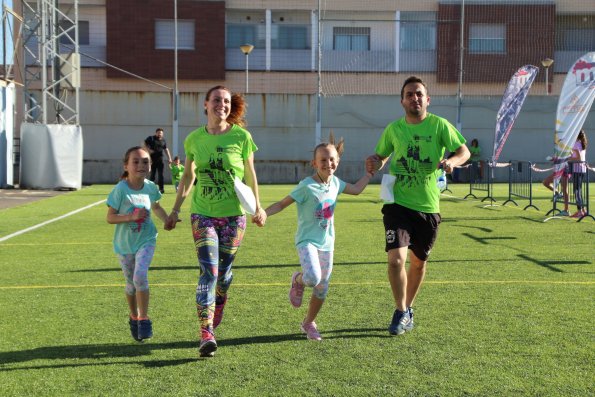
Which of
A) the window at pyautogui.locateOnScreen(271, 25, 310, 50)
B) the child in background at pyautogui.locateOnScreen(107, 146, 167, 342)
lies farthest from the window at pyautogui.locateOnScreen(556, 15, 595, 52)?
the child in background at pyautogui.locateOnScreen(107, 146, 167, 342)

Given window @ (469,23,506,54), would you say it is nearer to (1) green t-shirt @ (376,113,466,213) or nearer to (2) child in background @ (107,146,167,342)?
(1) green t-shirt @ (376,113,466,213)

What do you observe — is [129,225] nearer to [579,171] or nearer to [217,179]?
[217,179]

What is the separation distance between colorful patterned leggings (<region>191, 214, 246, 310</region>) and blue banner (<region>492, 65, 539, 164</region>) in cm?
1378

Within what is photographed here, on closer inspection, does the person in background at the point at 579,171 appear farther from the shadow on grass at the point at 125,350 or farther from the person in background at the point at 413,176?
the shadow on grass at the point at 125,350

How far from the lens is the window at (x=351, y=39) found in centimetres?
3919

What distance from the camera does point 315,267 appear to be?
5.99 m

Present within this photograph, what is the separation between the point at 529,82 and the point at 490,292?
38.3 ft

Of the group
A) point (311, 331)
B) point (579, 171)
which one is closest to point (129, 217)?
point (311, 331)

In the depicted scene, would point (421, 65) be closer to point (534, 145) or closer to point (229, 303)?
point (534, 145)

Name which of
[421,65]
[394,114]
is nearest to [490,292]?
[394,114]

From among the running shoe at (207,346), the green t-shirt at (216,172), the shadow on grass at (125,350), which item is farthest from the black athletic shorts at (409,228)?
the running shoe at (207,346)

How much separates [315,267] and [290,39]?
36210 mm

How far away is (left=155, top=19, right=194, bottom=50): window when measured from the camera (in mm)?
40500

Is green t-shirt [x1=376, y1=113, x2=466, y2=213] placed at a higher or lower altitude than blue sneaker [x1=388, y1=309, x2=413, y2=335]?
higher
